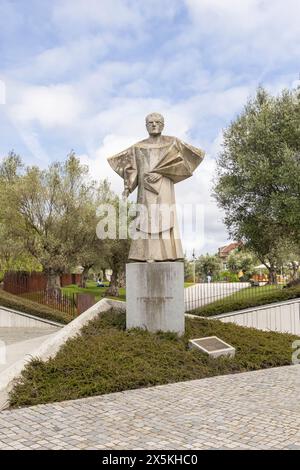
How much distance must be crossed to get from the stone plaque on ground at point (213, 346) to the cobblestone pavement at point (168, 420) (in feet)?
5.16

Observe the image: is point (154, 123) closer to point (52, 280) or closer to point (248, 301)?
point (248, 301)

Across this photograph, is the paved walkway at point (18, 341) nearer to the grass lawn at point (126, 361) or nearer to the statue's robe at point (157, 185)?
the grass lawn at point (126, 361)

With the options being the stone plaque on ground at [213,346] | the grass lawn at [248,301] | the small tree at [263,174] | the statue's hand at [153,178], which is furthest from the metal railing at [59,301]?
the stone plaque on ground at [213,346]

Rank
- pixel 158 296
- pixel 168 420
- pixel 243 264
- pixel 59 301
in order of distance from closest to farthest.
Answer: pixel 168 420
pixel 158 296
pixel 59 301
pixel 243 264

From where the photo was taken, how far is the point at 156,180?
11242 millimetres

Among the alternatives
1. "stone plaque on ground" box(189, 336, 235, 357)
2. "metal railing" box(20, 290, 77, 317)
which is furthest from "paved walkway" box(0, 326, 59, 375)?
"stone plaque on ground" box(189, 336, 235, 357)

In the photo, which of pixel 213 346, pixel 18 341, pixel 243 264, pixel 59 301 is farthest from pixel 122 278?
pixel 213 346

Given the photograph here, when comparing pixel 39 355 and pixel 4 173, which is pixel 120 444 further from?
pixel 4 173

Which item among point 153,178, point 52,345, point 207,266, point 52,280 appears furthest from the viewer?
point 207,266

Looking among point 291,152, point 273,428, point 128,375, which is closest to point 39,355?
point 128,375

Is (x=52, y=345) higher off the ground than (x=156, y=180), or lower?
lower

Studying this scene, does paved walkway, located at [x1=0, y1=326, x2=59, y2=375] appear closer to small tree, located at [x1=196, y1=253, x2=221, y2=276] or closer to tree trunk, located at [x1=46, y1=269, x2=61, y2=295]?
tree trunk, located at [x1=46, y1=269, x2=61, y2=295]

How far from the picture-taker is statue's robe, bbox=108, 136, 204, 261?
36.1 feet

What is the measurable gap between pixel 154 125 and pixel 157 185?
5.33 ft
